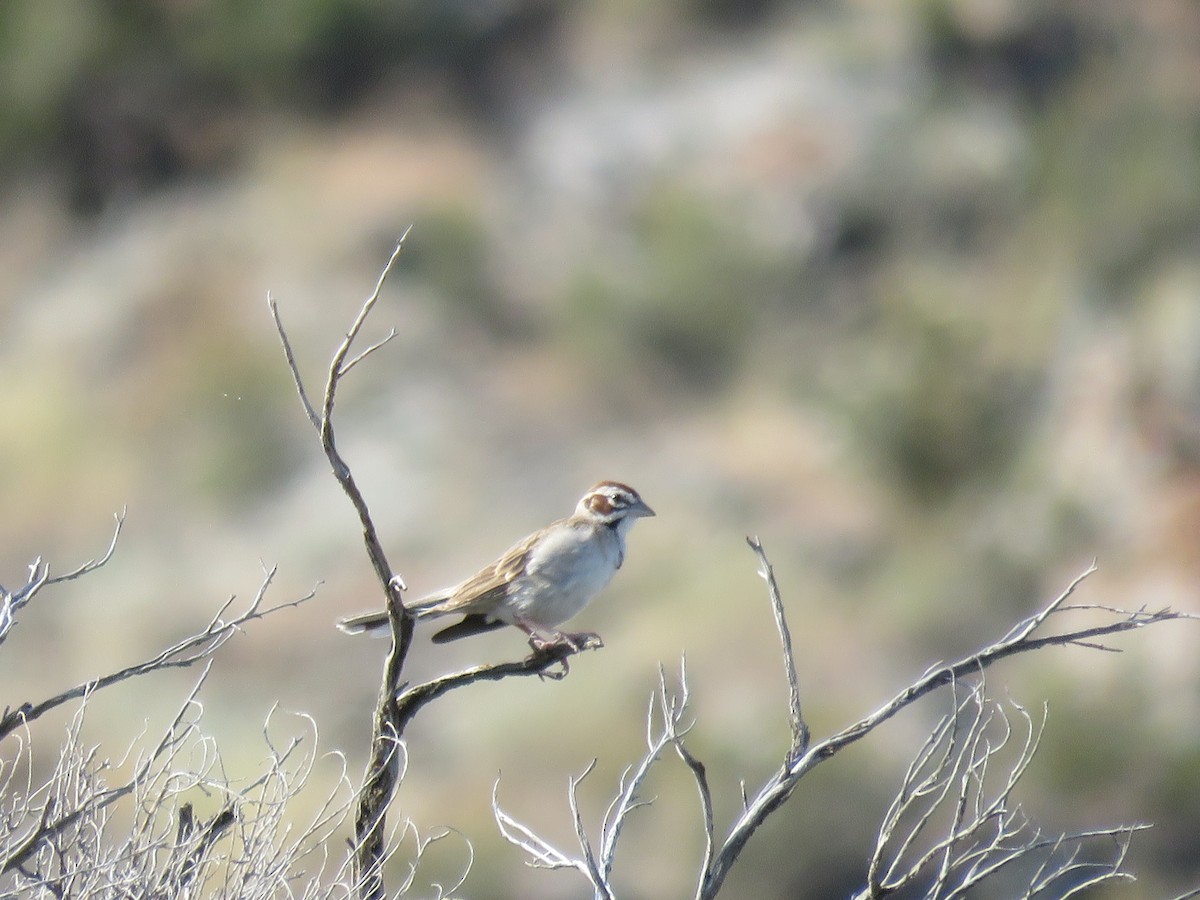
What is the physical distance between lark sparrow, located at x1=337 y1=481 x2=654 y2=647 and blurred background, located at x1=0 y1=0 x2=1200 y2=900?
9.93 metres

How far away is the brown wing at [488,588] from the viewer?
23.9ft

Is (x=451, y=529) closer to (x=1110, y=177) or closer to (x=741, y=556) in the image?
(x=741, y=556)

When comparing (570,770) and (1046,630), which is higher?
(1046,630)

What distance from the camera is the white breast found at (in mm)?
7277

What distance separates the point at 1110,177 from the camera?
101 ft

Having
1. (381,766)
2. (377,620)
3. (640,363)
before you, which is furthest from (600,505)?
(640,363)

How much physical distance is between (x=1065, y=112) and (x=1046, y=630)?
1650 cm

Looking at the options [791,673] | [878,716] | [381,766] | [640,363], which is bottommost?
[640,363]

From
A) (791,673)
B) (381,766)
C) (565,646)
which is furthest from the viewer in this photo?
(565,646)

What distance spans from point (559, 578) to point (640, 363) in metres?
22.2

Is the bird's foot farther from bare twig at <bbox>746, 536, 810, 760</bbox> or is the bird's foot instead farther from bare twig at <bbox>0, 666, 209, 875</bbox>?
bare twig at <bbox>0, 666, 209, 875</bbox>

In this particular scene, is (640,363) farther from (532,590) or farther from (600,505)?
(532,590)

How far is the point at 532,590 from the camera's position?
7.27 m

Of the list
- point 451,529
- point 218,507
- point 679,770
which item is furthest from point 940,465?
point 218,507
